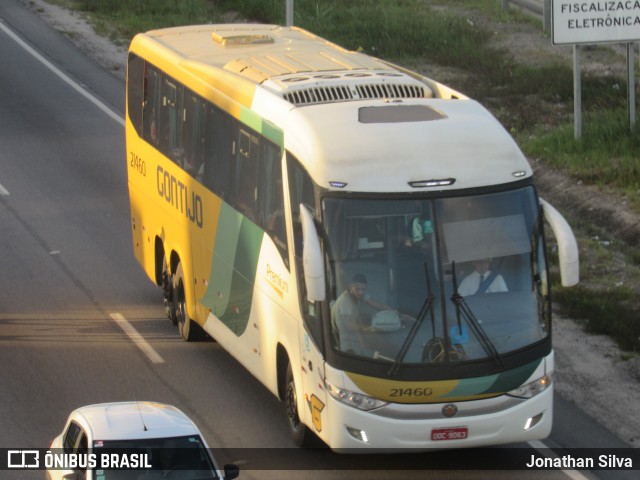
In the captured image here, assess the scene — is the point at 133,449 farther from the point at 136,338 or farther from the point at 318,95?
the point at 136,338

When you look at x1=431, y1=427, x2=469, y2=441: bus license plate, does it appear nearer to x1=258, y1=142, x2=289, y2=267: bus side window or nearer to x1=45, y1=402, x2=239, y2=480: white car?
x1=45, y1=402, x2=239, y2=480: white car

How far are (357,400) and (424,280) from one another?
122 centimetres

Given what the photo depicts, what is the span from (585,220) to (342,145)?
31.6 ft

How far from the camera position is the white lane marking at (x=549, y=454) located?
44.5 ft

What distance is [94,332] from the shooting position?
1798cm

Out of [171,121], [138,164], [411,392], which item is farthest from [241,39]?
[411,392]

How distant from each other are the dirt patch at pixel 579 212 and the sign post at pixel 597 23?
2.23 metres

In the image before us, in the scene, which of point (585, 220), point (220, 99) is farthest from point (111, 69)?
point (220, 99)

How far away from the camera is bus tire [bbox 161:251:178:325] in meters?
18.3

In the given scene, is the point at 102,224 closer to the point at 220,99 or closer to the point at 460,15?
the point at 220,99

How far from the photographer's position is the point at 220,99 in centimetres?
1612

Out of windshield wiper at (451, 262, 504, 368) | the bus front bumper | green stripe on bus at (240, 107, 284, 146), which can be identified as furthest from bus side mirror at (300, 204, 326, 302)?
green stripe on bus at (240, 107, 284, 146)

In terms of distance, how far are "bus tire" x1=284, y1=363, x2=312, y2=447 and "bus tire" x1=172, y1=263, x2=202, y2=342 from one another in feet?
11.1

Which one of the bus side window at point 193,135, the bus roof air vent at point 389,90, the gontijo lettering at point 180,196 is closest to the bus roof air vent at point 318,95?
the bus roof air vent at point 389,90
